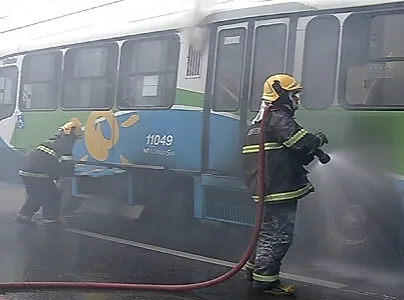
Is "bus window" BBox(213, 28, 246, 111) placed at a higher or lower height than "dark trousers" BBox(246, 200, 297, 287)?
higher

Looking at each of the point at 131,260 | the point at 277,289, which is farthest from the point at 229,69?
the point at 277,289

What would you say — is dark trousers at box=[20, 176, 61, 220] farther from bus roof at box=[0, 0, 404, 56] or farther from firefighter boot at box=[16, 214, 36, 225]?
bus roof at box=[0, 0, 404, 56]

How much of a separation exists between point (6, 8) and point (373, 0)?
24.8ft

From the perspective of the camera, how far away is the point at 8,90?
42.0 feet

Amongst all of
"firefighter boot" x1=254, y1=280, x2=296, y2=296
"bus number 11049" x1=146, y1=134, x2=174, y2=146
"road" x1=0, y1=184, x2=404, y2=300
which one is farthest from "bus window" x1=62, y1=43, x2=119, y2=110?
"firefighter boot" x1=254, y1=280, x2=296, y2=296

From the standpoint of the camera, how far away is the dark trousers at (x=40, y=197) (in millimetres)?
10914

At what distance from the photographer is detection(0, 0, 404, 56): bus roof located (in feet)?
28.0

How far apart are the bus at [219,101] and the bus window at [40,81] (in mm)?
26

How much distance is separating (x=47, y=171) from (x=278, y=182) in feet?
17.3

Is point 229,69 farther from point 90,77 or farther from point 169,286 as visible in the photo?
point 169,286

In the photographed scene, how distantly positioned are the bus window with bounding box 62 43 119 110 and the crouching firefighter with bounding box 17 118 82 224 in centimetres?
44

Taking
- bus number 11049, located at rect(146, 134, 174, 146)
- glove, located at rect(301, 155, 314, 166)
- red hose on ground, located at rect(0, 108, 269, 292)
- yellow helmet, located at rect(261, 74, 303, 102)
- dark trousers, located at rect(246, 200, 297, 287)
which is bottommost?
red hose on ground, located at rect(0, 108, 269, 292)

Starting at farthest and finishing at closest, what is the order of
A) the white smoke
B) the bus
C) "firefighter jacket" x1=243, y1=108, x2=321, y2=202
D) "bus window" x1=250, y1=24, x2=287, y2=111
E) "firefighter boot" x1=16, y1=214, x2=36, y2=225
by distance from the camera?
"firefighter boot" x1=16, y1=214, x2=36, y2=225 < the white smoke < "bus window" x1=250, y1=24, x2=287, y2=111 < the bus < "firefighter jacket" x1=243, y1=108, x2=321, y2=202

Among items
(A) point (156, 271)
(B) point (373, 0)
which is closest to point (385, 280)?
(A) point (156, 271)
